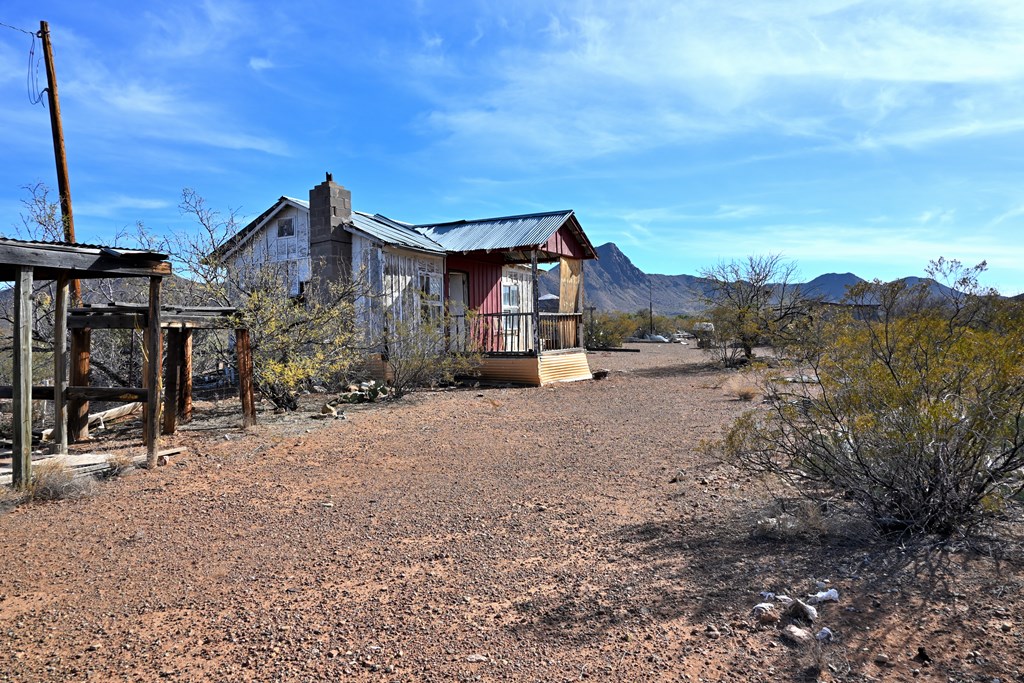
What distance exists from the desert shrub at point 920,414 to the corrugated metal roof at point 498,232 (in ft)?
33.7

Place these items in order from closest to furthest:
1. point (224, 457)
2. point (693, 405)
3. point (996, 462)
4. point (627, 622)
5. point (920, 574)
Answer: point (627, 622), point (920, 574), point (996, 462), point (224, 457), point (693, 405)

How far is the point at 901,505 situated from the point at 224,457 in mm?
6591

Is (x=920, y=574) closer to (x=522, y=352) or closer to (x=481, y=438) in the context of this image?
(x=481, y=438)

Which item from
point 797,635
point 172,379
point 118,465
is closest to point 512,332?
point 172,379

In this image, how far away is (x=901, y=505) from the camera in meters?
4.24

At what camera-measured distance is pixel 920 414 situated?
164 inches

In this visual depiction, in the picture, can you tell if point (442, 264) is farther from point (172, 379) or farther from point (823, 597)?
point (823, 597)

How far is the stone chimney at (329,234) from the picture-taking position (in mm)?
13945

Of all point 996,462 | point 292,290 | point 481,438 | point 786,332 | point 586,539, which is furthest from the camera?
point 786,332

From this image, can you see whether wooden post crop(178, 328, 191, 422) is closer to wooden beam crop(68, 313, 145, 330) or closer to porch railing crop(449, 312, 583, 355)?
wooden beam crop(68, 313, 145, 330)

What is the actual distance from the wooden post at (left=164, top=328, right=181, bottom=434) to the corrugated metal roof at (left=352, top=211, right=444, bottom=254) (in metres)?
5.68

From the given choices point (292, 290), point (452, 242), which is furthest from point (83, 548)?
point (452, 242)

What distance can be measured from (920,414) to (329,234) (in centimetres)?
1208

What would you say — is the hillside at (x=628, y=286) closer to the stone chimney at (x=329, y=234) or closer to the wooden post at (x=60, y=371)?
the stone chimney at (x=329, y=234)
